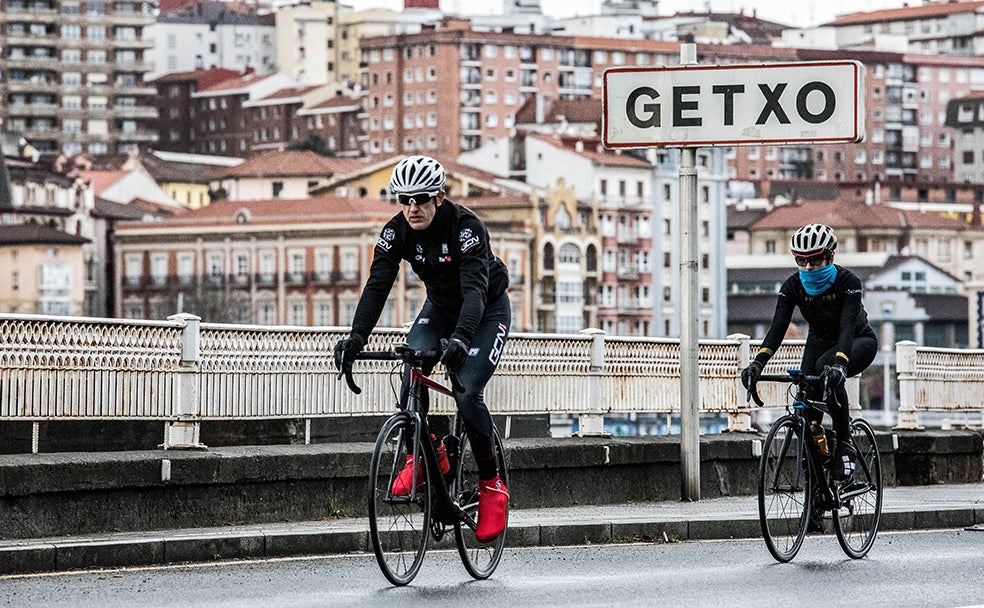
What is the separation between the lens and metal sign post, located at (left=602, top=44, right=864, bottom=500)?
53.6 ft

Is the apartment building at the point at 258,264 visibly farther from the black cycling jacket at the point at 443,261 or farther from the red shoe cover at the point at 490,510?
the black cycling jacket at the point at 443,261

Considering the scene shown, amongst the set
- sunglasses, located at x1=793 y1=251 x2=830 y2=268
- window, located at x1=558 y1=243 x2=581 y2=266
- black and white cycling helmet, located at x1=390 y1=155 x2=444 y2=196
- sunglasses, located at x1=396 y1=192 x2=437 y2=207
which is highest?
window, located at x1=558 y1=243 x2=581 y2=266

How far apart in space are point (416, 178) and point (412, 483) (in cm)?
140

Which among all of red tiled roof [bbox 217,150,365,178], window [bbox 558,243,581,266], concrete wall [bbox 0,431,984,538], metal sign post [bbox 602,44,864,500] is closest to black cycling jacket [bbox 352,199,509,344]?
concrete wall [bbox 0,431,984,538]

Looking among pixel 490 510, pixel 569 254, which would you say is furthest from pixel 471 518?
pixel 569 254

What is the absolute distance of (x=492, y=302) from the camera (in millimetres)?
11445

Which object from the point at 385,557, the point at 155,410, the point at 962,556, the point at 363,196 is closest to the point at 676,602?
the point at 385,557

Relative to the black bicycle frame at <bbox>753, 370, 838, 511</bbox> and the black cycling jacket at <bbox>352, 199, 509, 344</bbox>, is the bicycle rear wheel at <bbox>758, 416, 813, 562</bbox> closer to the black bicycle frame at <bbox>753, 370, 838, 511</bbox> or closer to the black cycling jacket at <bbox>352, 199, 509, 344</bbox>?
the black bicycle frame at <bbox>753, 370, 838, 511</bbox>

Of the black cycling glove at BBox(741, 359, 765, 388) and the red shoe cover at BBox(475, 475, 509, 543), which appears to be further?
the black cycling glove at BBox(741, 359, 765, 388)

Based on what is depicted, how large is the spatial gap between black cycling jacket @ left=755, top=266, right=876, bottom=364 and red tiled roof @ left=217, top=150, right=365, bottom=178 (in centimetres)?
16935

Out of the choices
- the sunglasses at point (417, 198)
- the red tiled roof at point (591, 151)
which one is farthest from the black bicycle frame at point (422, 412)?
the red tiled roof at point (591, 151)

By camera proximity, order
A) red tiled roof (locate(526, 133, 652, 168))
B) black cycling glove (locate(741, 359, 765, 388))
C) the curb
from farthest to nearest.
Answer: red tiled roof (locate(526, 133, 652, 168))
black cycling glove (locate(741, 359, 765, 388))
the curb

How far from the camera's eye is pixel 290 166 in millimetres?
184125

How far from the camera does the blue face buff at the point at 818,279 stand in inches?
533
